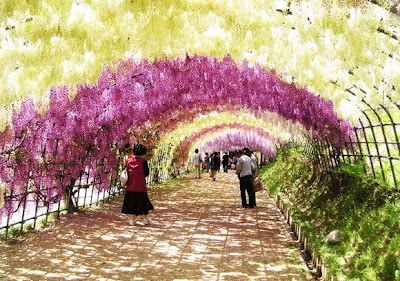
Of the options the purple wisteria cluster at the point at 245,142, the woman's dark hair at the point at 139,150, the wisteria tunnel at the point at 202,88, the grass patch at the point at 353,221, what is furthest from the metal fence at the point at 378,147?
the purple wisteria cluster at the point at 245,142

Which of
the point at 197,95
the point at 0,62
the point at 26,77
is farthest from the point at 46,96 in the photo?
the point at 197,95

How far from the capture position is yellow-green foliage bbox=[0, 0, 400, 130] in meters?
4.18

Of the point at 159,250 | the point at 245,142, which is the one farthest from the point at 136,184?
the point at 245,142

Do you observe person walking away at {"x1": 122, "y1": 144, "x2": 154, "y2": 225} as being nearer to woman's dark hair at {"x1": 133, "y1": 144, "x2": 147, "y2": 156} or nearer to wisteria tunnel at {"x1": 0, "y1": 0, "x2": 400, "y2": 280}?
woman's dark hair at {"x1": 133, "y1": 144, "x2": 147, "y2": 156}

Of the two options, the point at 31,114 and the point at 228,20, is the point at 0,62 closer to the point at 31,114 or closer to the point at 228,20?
the point at 228,20

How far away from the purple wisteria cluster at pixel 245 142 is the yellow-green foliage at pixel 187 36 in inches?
875

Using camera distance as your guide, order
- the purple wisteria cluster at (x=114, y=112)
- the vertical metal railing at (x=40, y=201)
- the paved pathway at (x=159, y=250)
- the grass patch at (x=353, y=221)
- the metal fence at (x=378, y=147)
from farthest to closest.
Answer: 1. the purple wisteria cluster at (x=114, y=112)
2. the vertical metal railing at (x=40, y=201)
3. the metal fence at (x=378, y=147)
4. the paved pathway at (x=159, y=250)
5. the grass patch at (x=353, y=221)

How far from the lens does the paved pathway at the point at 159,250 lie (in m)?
5.21

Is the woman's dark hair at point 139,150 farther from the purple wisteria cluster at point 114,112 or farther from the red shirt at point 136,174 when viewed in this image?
the purple wisteria cluster at point 114,112

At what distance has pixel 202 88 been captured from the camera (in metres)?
12.0

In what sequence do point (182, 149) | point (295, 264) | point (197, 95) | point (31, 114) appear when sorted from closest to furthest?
point (295, 264)
point (31, 114)
point (197, 95)
point (182, 149)

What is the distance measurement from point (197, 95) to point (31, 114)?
6740 millimetres

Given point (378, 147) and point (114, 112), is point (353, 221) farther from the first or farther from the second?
point (114, 112)

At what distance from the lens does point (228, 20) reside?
17.4ft
